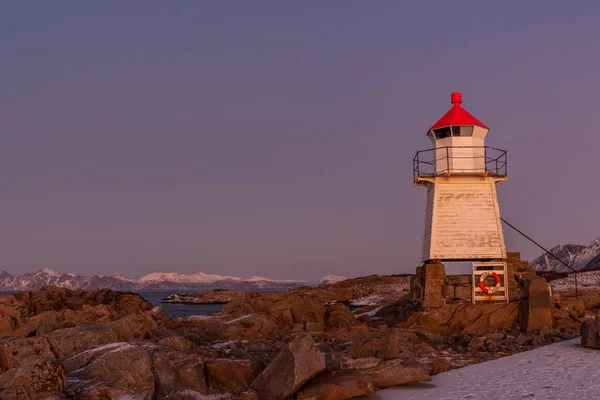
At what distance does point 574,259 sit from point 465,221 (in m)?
97.1

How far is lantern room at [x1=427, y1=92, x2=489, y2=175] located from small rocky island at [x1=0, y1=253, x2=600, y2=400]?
→ 14.0 feet

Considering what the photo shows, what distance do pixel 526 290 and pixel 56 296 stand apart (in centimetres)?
3400

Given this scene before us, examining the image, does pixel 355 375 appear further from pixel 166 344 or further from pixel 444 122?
pixel 444 122

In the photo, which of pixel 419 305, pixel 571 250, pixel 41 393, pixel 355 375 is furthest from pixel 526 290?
pixel 571 250

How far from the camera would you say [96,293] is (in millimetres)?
48281

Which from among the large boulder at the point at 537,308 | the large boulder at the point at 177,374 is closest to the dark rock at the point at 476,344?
the large boulder at the point at 537,308

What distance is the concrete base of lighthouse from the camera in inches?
945

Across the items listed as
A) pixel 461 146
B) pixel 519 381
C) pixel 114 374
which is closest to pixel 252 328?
pixel 114 374

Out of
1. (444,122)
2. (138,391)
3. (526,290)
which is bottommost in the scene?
(138,391)

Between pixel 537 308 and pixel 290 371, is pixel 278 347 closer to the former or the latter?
pixel 290 371

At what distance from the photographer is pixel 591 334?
16.1 m

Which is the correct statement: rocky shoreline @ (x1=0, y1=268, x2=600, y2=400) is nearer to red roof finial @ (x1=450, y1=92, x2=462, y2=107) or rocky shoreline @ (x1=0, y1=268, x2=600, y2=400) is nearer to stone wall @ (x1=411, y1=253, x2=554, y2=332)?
stone wall @ (x1=411, y1=253, x2=554, y2=332)

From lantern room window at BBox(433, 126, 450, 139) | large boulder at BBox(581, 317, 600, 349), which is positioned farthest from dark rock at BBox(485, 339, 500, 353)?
lantern room window at BBox(433, 126, 450, 139)

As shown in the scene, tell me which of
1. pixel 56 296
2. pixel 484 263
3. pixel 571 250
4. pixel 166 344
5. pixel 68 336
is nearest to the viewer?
pixel 166 344
